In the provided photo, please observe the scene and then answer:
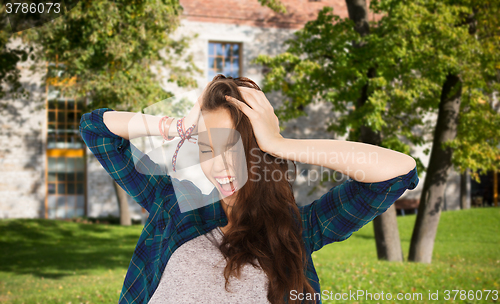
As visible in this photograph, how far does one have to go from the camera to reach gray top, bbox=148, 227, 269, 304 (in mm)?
1330

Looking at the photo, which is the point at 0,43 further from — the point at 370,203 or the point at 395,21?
the point at 370,203

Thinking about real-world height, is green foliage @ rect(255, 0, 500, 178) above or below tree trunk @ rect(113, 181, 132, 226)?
above

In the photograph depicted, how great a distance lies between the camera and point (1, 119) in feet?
52.6

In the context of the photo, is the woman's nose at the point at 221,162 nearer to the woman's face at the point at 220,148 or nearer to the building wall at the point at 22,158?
the woman's face at the point at 220,148

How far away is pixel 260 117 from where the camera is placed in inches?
53.8

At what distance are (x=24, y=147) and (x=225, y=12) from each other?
9835mm

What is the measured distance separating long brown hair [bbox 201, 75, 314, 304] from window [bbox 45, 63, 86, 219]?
16.4 metres

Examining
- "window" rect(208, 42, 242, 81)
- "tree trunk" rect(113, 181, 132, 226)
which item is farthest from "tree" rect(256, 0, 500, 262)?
"window" rect(208, 42, 242, 81)

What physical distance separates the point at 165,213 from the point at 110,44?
629cm

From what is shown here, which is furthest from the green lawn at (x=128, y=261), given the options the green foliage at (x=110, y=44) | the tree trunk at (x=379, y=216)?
the green foliage at (x=110, y=44)

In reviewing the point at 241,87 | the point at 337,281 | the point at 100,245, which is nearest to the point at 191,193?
the point at 241,87

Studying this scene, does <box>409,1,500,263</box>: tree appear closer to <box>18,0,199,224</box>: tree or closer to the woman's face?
<box>18,0,199,224</box>: tree

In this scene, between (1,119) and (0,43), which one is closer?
(0,43)

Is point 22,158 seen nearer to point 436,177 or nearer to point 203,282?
point 436,177
